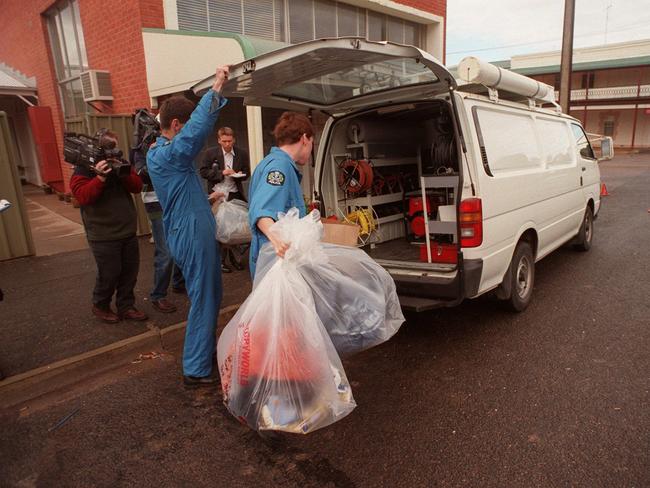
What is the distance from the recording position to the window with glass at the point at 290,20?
8.04 metres

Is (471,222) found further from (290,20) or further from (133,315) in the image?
(290,20)

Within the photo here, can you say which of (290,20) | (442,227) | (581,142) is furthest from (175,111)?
(290,20)

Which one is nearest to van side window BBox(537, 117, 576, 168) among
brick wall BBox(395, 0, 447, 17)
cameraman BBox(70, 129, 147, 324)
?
cameraman BBox(70, 129, 147, 324)

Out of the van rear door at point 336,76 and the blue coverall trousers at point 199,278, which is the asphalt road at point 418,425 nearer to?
the blue coverall trousers at point 199,278

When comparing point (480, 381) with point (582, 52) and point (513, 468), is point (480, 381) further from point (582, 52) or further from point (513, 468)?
point (582, 52)

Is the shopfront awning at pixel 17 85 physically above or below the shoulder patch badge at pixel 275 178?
above

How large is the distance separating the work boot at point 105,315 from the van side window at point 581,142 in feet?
19.5

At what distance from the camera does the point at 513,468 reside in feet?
7.88

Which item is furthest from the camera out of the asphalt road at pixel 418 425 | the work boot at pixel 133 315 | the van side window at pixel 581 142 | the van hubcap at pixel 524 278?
the van side window at pixel 581 142

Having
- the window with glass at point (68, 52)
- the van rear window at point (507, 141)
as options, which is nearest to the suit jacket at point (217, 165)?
the van rear window at point (507, 141)

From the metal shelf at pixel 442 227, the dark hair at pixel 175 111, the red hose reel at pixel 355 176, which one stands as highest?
the dark hair at pixel 175 111

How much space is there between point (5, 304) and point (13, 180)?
7.82 feet

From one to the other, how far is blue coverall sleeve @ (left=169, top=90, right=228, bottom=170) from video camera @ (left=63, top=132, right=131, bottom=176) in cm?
107

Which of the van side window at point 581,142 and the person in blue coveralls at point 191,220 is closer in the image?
the person in blue coveralls at point 191,220
